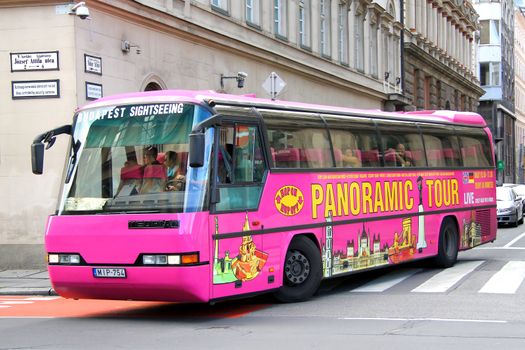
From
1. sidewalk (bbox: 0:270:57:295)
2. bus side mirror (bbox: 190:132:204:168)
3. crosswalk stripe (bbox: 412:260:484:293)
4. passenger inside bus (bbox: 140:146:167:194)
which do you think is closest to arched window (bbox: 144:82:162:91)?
sidewalk (bbox: 0:270:57:295)

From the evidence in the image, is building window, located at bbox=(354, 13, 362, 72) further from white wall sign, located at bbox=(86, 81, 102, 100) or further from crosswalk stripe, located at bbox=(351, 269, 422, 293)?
crosswalk stripe, located at bbox=(351, 269, 422, 293)

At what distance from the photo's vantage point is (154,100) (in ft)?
36.1

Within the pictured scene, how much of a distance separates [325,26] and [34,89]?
1855 centimetres

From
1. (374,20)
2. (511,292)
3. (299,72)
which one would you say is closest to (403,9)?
(374,20)

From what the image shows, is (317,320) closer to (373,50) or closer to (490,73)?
(373,50)

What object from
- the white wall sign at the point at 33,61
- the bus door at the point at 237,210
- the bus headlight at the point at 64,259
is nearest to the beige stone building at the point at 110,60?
the white wall sign at the point at 33,61

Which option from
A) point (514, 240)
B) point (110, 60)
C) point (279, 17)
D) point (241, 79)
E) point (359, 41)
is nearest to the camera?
point (110, 60)

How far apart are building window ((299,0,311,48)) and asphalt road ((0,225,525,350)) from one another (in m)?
18.2

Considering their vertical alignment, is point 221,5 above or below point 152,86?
above

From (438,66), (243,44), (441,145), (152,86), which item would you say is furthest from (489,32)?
(441,145)

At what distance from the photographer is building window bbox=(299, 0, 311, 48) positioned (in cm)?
3238

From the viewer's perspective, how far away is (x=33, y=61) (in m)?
18.5

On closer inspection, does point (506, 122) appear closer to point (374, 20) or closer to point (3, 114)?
point (374, 20)

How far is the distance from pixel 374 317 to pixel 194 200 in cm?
266
